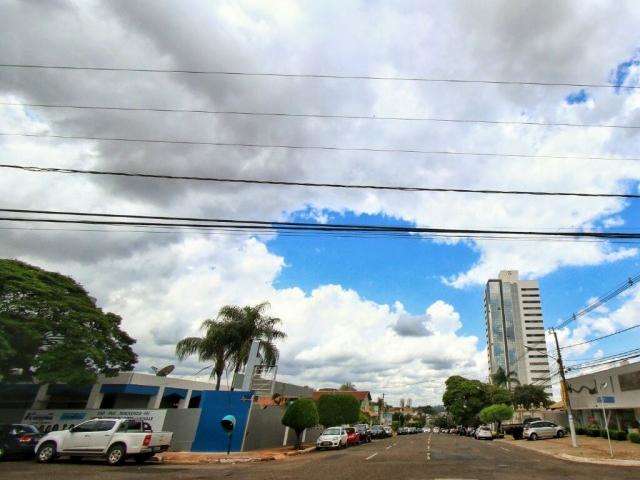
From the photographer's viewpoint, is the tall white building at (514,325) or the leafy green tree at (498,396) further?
the tall white building at (514,325)

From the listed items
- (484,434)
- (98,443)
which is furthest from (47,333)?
(484,434)

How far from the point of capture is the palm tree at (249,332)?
103 ft

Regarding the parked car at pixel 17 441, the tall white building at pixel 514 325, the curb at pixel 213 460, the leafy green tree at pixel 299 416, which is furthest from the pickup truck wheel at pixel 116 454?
the tall white building at pixel 514 325

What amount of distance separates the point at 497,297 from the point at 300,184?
641 feet

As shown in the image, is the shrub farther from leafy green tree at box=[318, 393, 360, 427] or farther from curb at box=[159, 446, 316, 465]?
curb at box=[159, 446, 316, 465]

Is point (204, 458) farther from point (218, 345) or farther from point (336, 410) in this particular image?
point (336, 410)

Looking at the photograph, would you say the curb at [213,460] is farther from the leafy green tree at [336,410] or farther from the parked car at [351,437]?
the leafy green tree at [336,410]

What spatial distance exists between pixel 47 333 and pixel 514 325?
189474 mm

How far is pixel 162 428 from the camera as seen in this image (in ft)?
77.4

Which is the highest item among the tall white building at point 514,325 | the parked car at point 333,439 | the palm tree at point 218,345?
the tall white building at point 514,325

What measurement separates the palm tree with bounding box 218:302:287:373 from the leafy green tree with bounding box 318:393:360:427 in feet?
40.4

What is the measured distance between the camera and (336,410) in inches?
1615

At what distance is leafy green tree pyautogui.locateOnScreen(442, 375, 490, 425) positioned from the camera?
7775cm

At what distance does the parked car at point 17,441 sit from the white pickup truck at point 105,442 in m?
1.39
